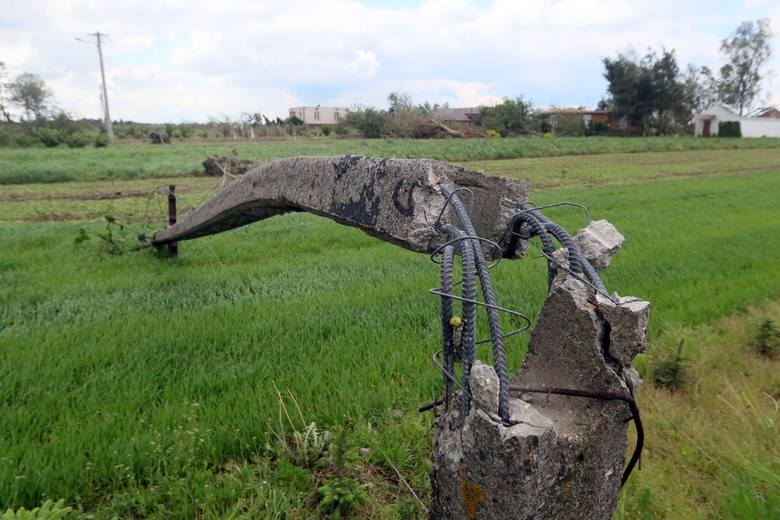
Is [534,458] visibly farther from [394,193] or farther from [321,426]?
[321,426]

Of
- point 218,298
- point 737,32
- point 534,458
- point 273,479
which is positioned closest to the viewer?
point 534,458

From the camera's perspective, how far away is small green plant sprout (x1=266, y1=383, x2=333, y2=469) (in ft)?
9.27

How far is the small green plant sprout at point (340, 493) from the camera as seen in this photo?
2.46 metres

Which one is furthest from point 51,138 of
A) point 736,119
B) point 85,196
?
point 736,119

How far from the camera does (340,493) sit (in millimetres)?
2502

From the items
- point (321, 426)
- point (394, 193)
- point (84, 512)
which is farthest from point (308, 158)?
point (84, 512)

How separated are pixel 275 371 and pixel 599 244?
2533 millimetres

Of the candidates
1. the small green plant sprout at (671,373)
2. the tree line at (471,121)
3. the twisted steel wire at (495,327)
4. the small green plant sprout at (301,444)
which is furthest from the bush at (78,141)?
the twisted steel wire at (495,327)

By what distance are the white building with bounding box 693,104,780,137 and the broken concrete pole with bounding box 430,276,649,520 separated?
7316 cm

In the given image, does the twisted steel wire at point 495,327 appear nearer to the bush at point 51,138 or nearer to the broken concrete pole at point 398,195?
the broken concrete pole at point 398,195

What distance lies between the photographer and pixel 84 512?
2.41 metres

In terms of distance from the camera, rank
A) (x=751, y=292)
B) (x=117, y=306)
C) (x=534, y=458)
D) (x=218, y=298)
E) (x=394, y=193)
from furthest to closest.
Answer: (x=751, y=292) → (x=218, y=298) → (x=117, y=306) → (x=394, y=193) → (x=534, y=458)

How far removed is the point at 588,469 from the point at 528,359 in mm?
362

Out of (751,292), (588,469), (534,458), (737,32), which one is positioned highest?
(737,32)
